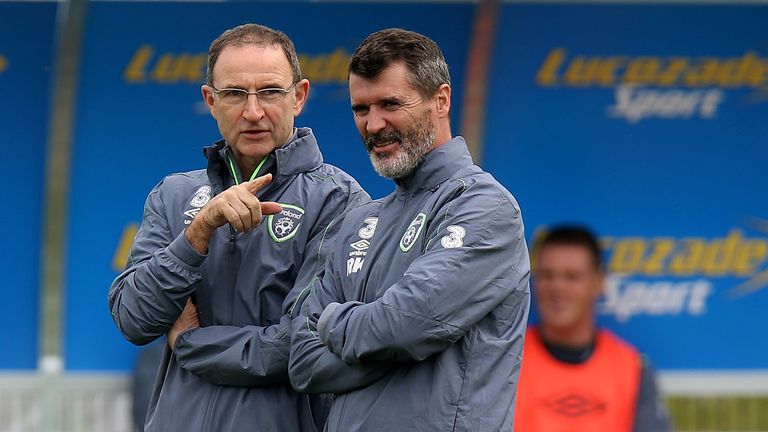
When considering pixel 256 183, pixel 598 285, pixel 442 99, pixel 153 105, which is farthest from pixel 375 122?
pixel 153 105

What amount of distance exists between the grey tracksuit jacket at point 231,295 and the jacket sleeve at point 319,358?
0.07 m

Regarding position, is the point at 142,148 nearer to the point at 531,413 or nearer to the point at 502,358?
the point at 531,413

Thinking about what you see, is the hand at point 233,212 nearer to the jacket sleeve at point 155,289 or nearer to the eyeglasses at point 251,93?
the jacket sleeve at point 155,289

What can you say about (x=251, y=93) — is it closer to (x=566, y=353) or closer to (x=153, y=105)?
(x=566, y=353)

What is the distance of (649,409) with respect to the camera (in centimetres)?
586

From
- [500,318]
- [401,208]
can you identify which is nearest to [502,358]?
[500,318]

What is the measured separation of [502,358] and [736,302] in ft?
12.6

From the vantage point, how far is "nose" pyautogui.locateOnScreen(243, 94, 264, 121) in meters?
3.66

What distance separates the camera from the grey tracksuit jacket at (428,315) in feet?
10.8

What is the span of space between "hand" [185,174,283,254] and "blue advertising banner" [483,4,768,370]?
3.34m

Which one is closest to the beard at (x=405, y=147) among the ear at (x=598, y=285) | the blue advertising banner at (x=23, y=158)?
the ear at (x=598, y=285)

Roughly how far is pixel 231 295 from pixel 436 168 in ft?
2.05

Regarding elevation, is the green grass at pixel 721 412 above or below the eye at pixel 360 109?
below

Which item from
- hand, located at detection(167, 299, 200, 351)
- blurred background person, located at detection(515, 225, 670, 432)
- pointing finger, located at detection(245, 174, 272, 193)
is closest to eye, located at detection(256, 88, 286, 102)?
pointing finger, located at detection(245, 174, 272, 193)
